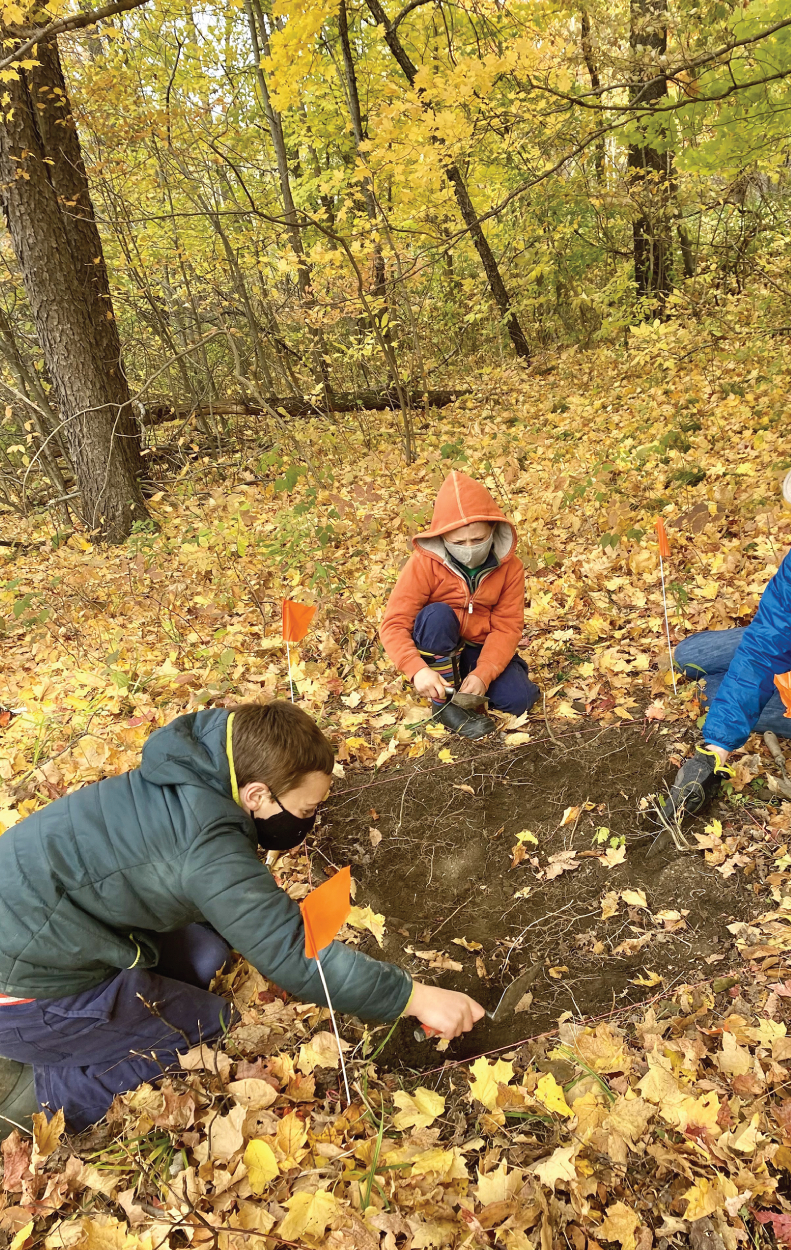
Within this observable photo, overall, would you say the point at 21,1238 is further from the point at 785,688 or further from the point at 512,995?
the point at 785,688

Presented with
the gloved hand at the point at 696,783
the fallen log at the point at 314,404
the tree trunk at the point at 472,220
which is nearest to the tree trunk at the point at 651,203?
the tree trunk at the point at 472,220

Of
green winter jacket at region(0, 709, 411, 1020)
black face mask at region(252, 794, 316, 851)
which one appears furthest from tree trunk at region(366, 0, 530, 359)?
green winter jacket at region(0, 709, 411, 1020)

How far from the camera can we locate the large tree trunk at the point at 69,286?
6047mm

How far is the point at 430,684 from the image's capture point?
327 cm

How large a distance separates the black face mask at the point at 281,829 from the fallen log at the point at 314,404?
7138 mm

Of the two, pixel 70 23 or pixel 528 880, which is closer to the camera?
pixel 528 880

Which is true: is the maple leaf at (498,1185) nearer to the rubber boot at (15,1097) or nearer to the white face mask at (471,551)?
the rubber boot at (15,1097)

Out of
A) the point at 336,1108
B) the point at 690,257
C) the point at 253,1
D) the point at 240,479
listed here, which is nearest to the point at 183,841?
the point at 336,1108

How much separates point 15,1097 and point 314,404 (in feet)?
24.8

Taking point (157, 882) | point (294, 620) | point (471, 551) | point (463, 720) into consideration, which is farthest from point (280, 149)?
point (157, 882)

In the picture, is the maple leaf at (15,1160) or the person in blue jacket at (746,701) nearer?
the maple leaf at (15,1160)

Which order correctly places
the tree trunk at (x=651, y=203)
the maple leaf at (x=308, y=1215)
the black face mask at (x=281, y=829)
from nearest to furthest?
the maple leaf at (x=308, y=1215) < the black face mask at (x=281, y=829) < the tree trunk at (x=651, y=203)

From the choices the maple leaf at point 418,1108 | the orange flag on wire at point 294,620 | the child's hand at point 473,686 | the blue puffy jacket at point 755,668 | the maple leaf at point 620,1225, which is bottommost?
the maple leaf at point 418,1108

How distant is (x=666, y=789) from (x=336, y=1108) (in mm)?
1661
